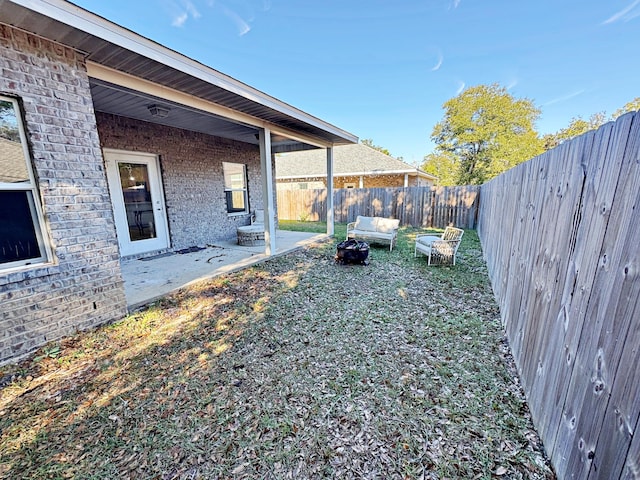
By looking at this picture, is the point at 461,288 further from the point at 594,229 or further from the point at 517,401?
the point at 594,229

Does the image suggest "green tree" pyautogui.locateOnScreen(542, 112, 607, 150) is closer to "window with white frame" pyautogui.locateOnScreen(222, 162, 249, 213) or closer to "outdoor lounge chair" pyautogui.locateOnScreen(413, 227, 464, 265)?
"outdoor lounge chair" pyautogui.locateOnScreen(413, 227, 464, 265)

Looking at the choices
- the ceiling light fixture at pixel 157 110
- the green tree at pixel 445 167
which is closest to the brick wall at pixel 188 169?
the ceiling light fixture at pixel 157 110

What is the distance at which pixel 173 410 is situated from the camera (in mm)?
2105

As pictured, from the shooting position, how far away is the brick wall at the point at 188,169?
583 centimetres

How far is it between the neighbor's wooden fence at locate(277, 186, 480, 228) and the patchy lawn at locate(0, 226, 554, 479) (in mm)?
8356

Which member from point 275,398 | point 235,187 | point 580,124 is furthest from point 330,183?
point 580,124

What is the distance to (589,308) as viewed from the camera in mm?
1310

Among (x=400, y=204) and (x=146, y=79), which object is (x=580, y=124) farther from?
(x=146, y=79)

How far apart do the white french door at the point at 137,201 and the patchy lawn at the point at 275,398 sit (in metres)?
3.23

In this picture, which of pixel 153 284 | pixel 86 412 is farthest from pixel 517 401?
pixel 153 284

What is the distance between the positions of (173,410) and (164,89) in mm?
4178

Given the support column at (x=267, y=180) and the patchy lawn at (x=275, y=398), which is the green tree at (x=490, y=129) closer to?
the support column at (x=267, y=180)

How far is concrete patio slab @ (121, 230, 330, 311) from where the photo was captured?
165 inches

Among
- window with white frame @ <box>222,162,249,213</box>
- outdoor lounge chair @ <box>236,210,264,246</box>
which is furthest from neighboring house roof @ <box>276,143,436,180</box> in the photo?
outdoor lounge chair @ <box>236,210,264,246</box>
